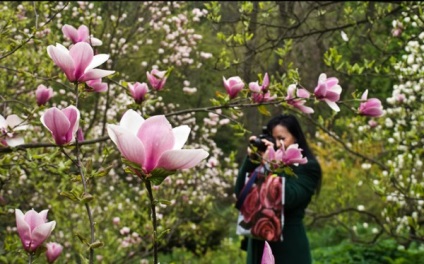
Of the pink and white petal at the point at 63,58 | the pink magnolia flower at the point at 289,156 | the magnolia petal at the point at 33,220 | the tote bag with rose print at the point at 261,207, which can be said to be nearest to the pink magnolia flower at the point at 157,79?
the pink magnolia flower at the point at 289,156

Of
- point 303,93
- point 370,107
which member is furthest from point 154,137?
point 370,107

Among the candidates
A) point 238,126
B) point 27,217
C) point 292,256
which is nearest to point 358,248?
point 292,256

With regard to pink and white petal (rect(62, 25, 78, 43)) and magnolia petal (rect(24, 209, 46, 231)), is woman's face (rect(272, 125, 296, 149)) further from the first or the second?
magnolia petal (rect(24, 209, 46, 231))

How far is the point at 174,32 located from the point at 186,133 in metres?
6.48

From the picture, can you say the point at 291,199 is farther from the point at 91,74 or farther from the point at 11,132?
the point at 91,74

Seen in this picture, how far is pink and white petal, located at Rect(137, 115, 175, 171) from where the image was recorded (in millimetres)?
880

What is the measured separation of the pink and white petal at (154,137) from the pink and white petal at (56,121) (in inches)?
10.3

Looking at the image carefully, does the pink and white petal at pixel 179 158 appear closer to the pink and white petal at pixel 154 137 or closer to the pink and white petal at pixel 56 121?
the pink and white petal at pixel 154 137

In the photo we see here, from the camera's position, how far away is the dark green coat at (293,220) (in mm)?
3307

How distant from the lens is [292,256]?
3.34 meters

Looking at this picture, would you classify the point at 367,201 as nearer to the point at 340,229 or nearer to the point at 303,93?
the point at 340,229

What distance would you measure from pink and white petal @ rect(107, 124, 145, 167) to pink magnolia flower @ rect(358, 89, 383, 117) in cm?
119

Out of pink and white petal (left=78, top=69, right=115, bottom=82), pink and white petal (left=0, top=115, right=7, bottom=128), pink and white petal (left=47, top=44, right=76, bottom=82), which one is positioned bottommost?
pink and white petal (left=0, top=115, right=7, bottom=128)

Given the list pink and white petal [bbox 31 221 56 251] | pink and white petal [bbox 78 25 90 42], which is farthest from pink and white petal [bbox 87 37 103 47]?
pink and white petal [bbox 31 221 56 251]
